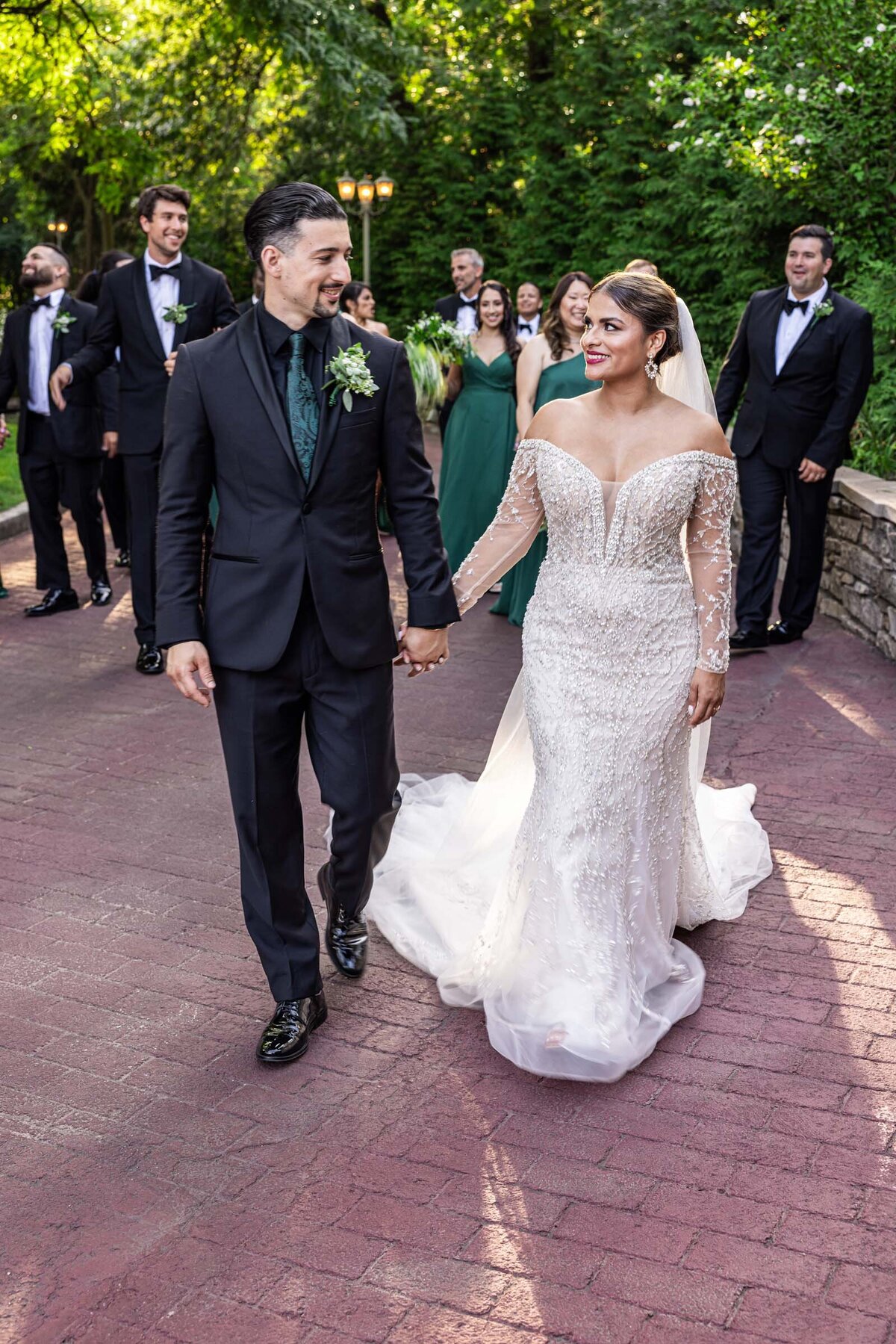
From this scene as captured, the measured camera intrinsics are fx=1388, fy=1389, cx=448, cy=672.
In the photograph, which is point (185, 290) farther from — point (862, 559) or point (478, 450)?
point (862, 559)

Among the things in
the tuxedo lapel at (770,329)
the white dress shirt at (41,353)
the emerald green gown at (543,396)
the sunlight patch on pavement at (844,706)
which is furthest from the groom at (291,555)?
the white dress shirt at (41,353)

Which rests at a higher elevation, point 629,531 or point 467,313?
point 467,313

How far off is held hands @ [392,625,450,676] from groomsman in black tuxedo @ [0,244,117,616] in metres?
6.05

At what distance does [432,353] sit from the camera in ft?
30.3

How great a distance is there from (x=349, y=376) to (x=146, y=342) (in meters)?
4.67

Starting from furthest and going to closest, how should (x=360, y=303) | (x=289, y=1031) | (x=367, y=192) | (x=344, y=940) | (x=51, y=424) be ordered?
1. (x=367, y=192)
2. (x=360, y=303)
3. (x=51, y=424)
4. (x=344, y=940)
5. (x=289, y=1031)

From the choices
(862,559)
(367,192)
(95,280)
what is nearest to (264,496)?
(862,559)

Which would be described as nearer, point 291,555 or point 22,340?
point 291,555

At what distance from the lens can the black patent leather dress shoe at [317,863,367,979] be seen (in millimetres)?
4570

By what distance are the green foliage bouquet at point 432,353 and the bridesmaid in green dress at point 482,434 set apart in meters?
0.21

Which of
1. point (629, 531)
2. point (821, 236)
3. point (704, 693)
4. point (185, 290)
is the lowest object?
point (704, 693)

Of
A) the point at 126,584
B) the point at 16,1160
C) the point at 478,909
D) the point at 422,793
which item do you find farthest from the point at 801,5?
the point at 16,1160

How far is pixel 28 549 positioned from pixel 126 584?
2.10 meters

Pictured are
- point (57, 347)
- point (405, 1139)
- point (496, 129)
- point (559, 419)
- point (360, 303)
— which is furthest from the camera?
point (496, 129)
